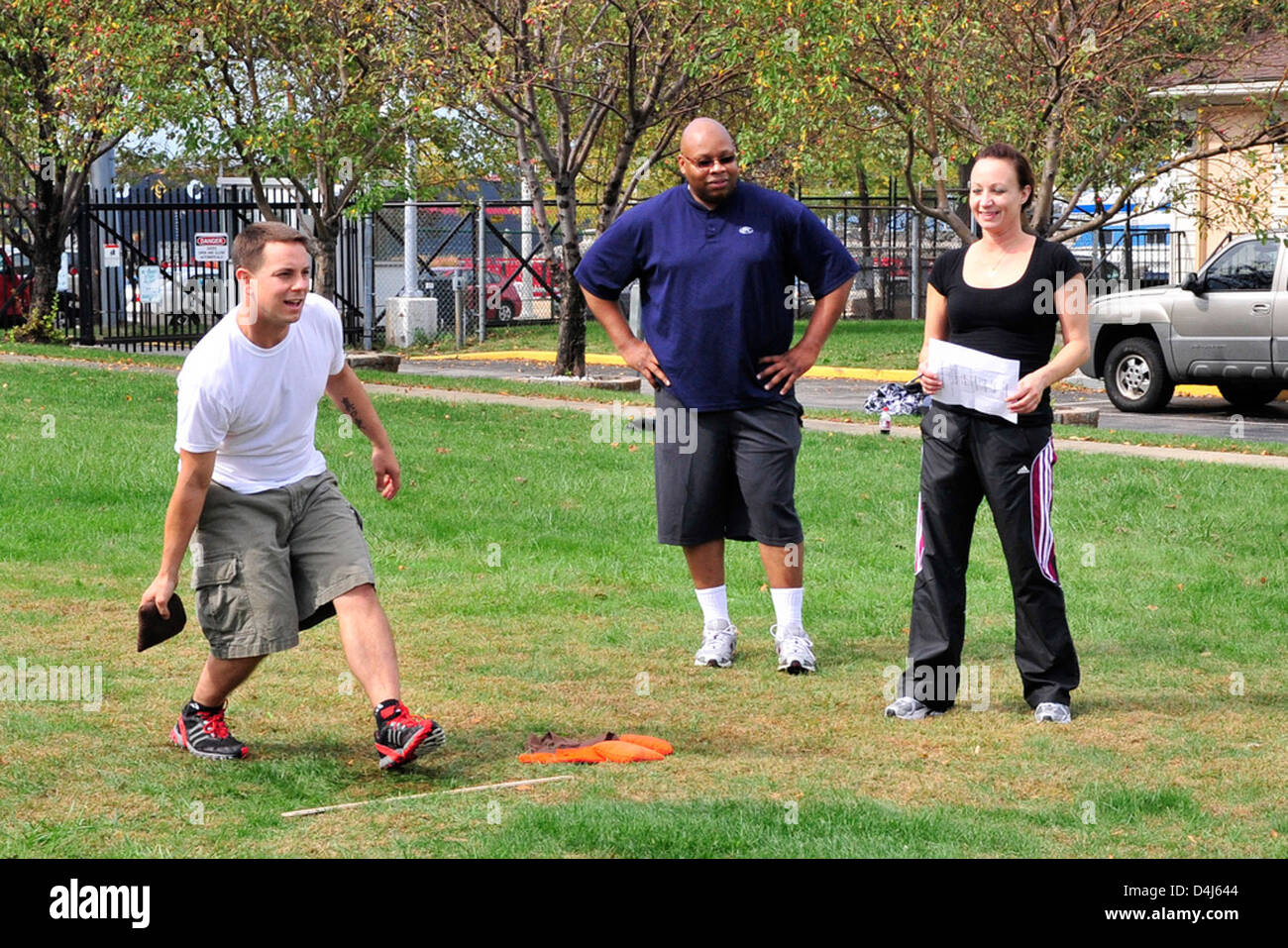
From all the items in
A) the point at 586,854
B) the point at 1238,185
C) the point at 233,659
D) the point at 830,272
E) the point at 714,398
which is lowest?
the point at 586,854

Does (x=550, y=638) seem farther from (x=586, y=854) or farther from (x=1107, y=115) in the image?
(x=1107, y=115)

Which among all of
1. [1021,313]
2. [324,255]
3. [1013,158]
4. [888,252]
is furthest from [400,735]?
[888,252]

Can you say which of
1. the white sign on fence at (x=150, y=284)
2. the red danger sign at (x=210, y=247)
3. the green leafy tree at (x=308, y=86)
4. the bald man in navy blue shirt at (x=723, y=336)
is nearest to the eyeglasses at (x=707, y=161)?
the bald man in navy blue shirt at (x=723, y=336)

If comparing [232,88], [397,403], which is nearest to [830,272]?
[397,403]

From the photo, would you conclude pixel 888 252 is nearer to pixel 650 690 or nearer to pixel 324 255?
pixel 324 255

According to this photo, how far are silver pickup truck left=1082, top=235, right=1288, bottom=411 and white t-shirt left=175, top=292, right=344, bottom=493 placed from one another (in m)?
13.6

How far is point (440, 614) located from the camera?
8008 millimetres

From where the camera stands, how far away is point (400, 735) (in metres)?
5.25

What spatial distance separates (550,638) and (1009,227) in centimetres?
277

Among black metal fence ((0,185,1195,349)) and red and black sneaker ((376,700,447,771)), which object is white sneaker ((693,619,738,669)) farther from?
black metal fence ((0,185,1195,349))

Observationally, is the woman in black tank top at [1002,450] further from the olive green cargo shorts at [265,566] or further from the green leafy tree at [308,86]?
the green leafy tree at [308,86]

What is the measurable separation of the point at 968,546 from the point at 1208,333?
12786 millimetres

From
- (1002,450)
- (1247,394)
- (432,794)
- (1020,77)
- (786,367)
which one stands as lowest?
(432,794)

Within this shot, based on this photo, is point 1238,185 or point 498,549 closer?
point 498,549
